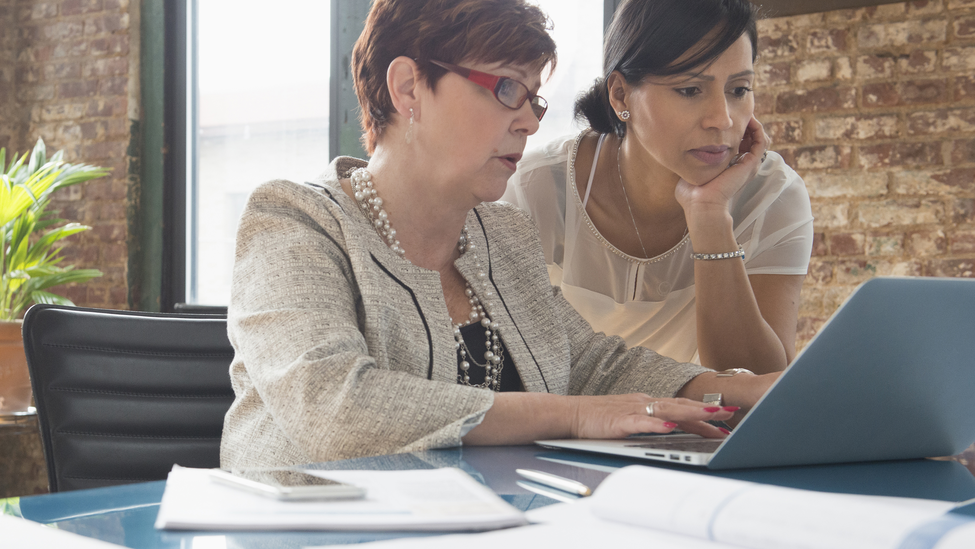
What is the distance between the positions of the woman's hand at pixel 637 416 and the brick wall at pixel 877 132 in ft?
6.63

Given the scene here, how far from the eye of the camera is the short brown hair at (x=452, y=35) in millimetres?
1229

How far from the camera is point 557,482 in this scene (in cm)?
64

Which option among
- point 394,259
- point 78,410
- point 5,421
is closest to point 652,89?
point 394,259

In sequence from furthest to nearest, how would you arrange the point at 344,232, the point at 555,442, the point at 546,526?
the point at 344,232 → the point at 555,442 → the point at 546,526

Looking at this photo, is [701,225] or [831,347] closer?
[831,347]

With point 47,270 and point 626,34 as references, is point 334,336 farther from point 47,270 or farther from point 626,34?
point 47,270

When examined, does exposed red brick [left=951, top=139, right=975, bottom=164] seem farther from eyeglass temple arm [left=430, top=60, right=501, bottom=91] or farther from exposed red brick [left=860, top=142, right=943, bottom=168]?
eyeglass temple arm [left=430, top=60, right=501, bottom=91]

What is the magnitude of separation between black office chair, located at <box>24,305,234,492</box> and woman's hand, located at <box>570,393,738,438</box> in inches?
33.0

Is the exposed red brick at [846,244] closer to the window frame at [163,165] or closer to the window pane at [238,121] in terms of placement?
the window pane at [238,121]

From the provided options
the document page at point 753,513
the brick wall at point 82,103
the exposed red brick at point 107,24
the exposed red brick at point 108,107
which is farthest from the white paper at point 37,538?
the exposed red brick at point 107,24

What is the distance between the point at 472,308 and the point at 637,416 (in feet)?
1.38

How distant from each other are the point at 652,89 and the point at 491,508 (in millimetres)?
1364

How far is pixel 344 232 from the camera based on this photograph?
43.2 inches

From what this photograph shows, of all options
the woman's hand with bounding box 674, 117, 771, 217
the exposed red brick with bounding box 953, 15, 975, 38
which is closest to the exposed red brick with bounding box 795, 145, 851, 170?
the exposed red brick with bounding box 953, 15, 975, 38
